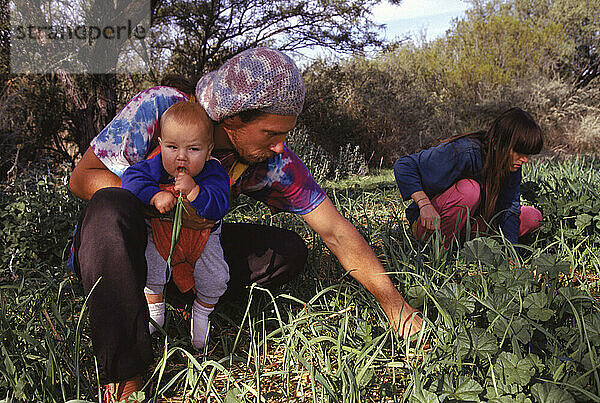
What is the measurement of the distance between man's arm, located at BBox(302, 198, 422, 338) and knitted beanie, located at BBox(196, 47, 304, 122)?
446 mm

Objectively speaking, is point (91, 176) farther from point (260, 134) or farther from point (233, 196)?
point (260, 134)

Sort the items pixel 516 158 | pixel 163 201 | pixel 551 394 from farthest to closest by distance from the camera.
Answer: pixel 516 158 → pixel 163 201 → pixel 551 394

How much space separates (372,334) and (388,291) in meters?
0.18

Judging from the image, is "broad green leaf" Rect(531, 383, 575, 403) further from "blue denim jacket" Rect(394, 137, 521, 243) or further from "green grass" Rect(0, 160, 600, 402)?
"blue denim jacket" Rect(394, 137, 521, 243)

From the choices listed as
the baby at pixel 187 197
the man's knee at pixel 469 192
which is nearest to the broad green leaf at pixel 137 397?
the baby at pixel 187 197

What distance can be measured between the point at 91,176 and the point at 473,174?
6.57 ft

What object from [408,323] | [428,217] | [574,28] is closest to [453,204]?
[428,217]

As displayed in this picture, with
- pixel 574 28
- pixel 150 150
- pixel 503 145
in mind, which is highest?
pixel 574 28

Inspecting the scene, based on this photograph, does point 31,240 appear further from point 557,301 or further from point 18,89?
point 18,89

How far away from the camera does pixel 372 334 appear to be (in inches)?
66.6

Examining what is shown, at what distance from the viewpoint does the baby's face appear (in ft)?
4.77

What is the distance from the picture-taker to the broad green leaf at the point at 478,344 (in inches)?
47.6

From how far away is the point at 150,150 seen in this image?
1.68 meters

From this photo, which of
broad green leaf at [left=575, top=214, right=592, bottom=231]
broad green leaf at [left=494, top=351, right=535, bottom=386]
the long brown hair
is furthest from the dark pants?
broad green leaf at [left=575, top=214, right=592, bottom=231]
